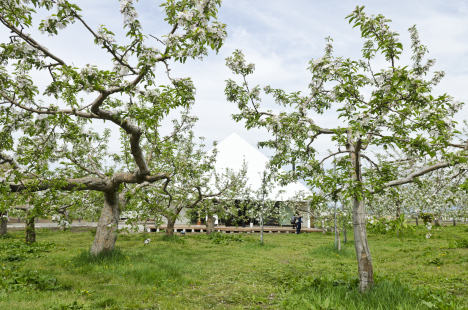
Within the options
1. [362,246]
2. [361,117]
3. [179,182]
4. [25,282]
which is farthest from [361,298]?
[179,182]

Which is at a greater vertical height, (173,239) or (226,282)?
(226,282)

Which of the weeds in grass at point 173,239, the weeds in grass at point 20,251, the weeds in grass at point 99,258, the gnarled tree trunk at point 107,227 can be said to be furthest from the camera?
the weeds in grass at point 173,239

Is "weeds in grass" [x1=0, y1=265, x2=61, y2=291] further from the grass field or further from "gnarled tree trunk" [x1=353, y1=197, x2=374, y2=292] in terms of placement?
"gnarled tree trunk" [x1=353, y1=197, x2=374, y2=292]

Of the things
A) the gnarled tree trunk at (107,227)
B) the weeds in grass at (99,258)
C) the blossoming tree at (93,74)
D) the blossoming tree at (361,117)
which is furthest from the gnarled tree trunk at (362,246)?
the gnarled tree trunk at (107,227)

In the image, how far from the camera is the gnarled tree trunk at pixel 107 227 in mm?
9727

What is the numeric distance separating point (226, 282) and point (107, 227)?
15.7ft

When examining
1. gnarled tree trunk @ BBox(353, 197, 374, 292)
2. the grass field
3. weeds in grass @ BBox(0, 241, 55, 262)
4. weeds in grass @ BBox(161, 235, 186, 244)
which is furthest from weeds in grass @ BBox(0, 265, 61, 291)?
weeds in grass @ BBox(161, 235, 186, 244)

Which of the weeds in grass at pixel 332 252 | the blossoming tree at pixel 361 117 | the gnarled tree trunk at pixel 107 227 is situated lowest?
the weeds in grass at pixel 332 252

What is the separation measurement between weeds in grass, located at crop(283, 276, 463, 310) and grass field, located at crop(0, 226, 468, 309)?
0.06ft

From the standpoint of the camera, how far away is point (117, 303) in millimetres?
5754

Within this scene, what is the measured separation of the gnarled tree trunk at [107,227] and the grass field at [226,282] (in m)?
0.40

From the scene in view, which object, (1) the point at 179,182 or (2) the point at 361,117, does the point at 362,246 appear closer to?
(2) the point at 361,117

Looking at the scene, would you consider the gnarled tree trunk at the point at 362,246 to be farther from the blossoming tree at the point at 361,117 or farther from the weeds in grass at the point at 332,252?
the weeds in grass at the point at 332,252

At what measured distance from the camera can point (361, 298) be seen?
548cm
